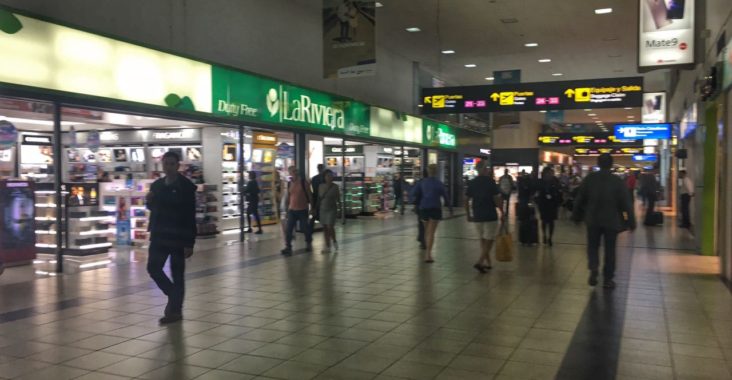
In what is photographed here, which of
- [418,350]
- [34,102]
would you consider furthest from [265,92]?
[418,350]

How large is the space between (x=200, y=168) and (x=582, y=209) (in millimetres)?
9137

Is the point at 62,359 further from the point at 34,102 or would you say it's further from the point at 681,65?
the point at 681,65

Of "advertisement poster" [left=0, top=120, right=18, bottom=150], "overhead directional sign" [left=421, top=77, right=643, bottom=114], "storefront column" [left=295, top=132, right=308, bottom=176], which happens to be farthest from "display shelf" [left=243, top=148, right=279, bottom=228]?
"advertisement poster" [left=0, top=120, right=18, bottom=150]

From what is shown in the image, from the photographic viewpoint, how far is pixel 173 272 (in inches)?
233

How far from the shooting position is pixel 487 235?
8469 mm

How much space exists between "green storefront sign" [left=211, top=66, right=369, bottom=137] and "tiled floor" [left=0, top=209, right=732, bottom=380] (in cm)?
327

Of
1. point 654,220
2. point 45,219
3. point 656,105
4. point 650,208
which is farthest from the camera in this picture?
point 656,105

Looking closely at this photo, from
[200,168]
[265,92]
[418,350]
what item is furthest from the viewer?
[200,168]

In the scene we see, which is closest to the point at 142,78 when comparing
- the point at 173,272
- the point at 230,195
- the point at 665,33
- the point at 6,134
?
the point at 6,134

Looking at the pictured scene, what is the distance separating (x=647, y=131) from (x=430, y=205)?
11.7 meters

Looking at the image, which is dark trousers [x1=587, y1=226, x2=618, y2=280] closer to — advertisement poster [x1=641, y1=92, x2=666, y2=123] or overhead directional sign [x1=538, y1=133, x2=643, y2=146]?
advertisement poster [x1=641, y1=92, x2=666, y2=123]

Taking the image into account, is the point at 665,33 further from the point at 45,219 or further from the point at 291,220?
the point at 45,219

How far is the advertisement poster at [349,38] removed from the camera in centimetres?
948

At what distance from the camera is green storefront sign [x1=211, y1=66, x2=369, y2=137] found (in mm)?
10898
